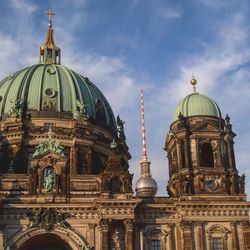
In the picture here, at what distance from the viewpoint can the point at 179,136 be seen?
48.9 metres

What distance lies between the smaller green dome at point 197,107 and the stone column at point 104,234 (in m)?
12.9

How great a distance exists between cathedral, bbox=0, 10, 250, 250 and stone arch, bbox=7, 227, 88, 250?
0.08 m

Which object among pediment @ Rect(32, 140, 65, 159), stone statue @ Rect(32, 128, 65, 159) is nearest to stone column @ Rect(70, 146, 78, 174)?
stone statue @ Rect(32, 128, 65, 159)

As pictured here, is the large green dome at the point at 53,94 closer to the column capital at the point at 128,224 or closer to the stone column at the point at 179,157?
A: the stone column at the point at 179,157

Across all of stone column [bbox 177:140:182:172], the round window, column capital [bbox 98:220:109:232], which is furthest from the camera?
the round window

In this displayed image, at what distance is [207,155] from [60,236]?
15.3 m

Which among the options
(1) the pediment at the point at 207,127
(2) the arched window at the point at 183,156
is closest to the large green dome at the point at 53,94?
(2) the arched window at the point at 183,156

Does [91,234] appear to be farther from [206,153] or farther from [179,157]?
[206,153]

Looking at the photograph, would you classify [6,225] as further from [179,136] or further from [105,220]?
[179,136]

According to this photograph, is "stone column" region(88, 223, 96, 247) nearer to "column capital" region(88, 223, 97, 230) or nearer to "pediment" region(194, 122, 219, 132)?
"column capital" region(88, 223, 97, 230)

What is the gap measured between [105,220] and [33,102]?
1785cm

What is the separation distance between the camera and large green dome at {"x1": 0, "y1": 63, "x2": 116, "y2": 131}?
5606cm

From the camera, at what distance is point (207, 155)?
4975cm

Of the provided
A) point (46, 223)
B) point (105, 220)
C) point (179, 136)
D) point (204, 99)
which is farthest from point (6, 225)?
point (204, 99)
